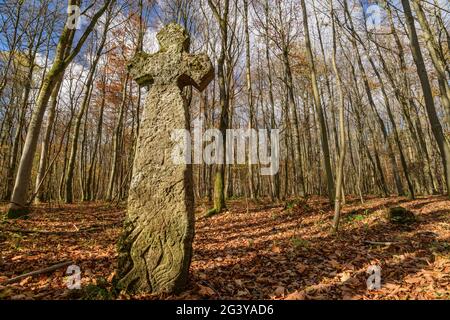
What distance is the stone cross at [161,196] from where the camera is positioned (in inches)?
109

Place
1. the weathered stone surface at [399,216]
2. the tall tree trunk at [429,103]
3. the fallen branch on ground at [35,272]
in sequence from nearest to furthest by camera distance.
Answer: the fallen branch on ground at [35,272]
the weathered stone surface at [399,216]
the tall tree trunk at [429,103]

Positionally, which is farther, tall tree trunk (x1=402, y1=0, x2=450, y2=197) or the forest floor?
tall tree trunk (x1=402, y1=0, x2=450, y2=197)

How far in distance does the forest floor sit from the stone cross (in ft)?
0.78

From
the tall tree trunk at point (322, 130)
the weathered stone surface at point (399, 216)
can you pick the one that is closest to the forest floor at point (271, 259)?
the weathered stone surface at point (399, 216)

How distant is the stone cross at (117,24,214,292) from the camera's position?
278 centimetres

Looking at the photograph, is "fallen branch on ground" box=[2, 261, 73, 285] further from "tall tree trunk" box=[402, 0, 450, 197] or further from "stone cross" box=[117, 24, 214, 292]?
"tall tree trunk" box=[402, 0, 450, 197]

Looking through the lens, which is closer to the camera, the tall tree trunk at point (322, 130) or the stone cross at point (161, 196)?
the stone cross at point (161, 196)

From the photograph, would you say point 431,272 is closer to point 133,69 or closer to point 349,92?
point 133,69
